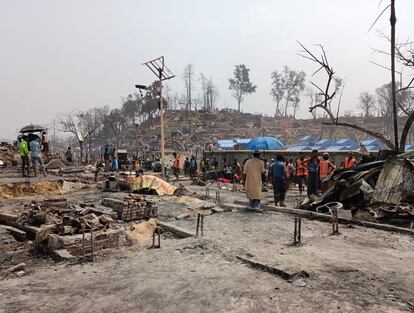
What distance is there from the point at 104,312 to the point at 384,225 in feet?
20.4

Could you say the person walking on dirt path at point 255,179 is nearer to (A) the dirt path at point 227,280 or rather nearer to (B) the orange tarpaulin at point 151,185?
(A) the dirt path at point 227,280

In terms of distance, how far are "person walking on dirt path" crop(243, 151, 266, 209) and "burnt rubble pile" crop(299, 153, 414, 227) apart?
1384 mm

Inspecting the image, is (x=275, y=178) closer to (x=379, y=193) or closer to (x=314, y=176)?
(x=314, y=176)

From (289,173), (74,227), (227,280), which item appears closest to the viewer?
(227,280)

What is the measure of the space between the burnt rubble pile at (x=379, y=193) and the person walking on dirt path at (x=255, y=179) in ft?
4.54

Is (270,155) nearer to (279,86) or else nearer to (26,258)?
(26,258)

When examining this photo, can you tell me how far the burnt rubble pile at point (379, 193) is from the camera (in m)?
8.53

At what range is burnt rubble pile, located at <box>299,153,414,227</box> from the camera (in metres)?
8.53

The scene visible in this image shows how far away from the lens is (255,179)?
1005cm

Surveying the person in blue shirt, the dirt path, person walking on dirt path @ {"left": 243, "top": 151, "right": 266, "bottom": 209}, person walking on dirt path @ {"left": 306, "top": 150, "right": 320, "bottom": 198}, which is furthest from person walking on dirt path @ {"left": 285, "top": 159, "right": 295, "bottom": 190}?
the dirt path

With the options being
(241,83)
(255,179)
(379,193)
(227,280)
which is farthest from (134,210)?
(241,83)

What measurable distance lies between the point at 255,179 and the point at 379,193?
308cm

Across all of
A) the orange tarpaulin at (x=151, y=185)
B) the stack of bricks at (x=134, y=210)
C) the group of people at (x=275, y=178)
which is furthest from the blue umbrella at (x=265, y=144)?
the stack of bricks at (x=134, y=210)

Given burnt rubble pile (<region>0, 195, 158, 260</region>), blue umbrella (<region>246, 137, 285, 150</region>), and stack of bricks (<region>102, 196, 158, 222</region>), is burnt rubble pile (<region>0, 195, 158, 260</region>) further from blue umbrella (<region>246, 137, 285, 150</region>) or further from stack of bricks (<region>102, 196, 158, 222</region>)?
blue umbrella (<region>246, 137, 285, 150</region>)
